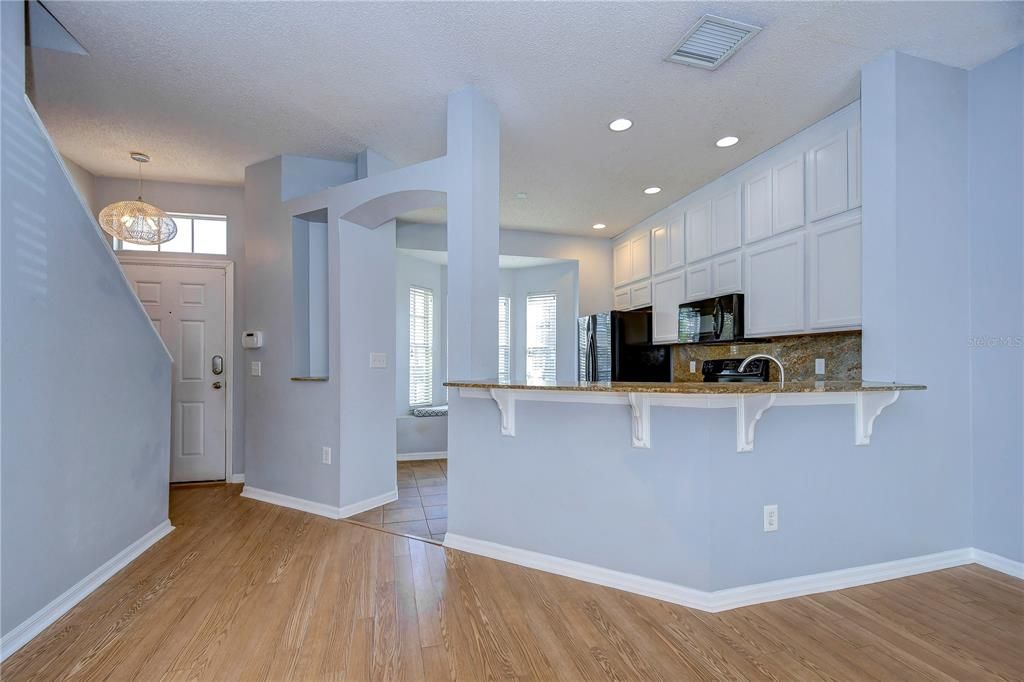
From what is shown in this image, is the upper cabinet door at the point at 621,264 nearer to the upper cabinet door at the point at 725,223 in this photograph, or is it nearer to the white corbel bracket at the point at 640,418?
the upper cabinet door at the point at 725,223

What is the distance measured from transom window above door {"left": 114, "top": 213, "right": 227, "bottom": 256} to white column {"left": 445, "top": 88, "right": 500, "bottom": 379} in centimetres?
274

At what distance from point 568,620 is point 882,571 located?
155 centimetres

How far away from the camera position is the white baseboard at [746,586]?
2.11m

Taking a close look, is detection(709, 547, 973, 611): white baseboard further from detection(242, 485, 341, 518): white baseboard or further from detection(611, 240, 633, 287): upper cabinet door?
detection(611, 240, 633, 287): upper cabinet door

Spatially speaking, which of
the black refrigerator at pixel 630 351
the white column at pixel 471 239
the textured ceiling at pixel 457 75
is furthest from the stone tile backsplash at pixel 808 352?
the white column at pixel 471 239

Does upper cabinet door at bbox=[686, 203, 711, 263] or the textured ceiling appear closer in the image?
the textured ceiling

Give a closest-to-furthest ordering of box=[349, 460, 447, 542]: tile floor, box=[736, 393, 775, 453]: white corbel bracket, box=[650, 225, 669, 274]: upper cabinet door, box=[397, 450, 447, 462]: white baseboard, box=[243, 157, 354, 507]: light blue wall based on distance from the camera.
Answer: box=[736, 393, 775, 453]: white corbel bracket, box=[349, 460, 447, 542]: tile floor, box=[243, 157, 354, 507]: light blue wall, box=[650, 225, 669, 274]: upper cabinet door, box=[397, 450, 447, 462]: white baseboard

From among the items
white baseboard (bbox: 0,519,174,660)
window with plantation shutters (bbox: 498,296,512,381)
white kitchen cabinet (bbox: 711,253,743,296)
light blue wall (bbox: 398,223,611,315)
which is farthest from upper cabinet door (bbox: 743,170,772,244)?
white baseboard (bbox: 0,519,174,660)

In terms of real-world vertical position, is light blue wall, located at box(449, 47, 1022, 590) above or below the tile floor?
above

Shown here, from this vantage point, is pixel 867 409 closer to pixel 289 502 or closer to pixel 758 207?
pixel 758 207

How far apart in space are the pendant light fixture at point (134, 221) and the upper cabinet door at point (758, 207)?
14.4 ft

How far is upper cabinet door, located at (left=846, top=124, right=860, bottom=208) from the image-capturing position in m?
2.75

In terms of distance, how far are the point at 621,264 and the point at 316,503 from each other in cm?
399

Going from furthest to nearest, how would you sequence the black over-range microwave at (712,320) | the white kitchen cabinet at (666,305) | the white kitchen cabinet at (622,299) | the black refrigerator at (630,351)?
the white kitchen cabinet at (622,299) → the black refrigerator at (630,351) → the white kitchen cabinet at (666,305) → the black over-range microwave at (712,320)
